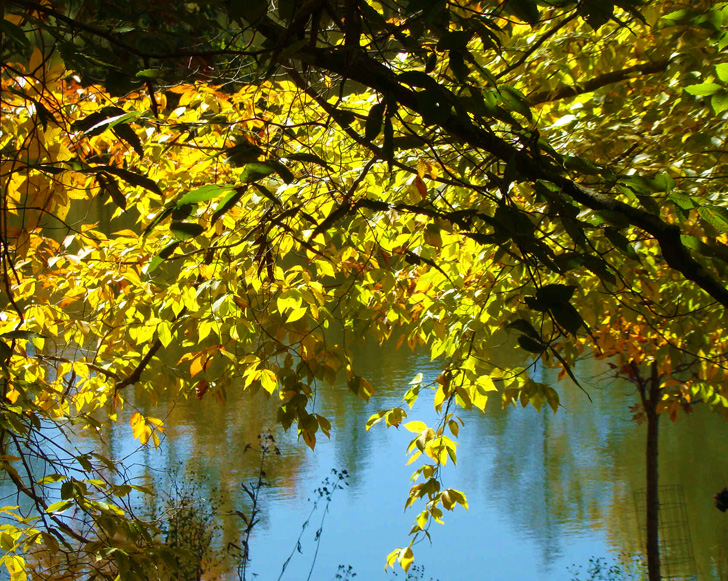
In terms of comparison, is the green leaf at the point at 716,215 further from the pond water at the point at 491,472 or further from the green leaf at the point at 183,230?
the pond water at the point at 491,472

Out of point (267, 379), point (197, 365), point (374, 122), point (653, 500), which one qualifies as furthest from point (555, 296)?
point (653, 500)

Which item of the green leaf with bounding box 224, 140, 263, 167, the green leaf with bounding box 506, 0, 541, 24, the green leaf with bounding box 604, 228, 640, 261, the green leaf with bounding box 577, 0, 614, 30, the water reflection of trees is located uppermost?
the water reflection of trees

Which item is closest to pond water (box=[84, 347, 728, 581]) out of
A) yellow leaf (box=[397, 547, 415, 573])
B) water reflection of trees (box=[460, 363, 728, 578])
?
water reflection of trees (box=[460, 363, 728, 578])

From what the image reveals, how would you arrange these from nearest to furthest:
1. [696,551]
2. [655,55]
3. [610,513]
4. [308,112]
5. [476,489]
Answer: [655,55]
[308,112]
[696,551]
[610,513]
[476,489]

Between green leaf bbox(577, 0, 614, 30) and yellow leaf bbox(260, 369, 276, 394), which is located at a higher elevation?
green leaf bbox(577, 0, 614, 30)

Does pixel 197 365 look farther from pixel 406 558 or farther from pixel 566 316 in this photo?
pixel 566 316

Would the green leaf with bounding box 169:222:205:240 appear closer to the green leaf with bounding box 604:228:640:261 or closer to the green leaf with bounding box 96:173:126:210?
the green leaf with bounding box 96:173:126:210

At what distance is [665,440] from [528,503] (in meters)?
1.45

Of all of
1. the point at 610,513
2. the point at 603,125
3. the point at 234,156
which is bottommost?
the point at 234,156

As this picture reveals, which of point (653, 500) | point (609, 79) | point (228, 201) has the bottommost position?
point (228, 201)

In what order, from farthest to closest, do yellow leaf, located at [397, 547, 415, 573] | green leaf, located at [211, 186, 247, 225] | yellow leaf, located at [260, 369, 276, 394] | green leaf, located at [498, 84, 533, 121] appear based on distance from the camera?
yellow leaf, located at [397, 547, 415, 573] → yellow leaf, located at [260, 369, 276, 394] → green leaf, located at [498, 84, 533, 121] → green leaf, located at [211, 186, 247, 225]

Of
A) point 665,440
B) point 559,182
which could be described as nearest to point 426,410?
point 665,440

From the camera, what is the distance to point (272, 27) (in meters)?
0.91

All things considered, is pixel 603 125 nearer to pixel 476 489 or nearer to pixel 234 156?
pixel 234 156
